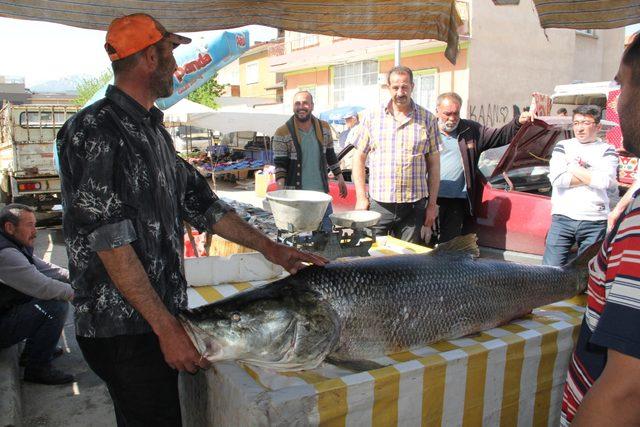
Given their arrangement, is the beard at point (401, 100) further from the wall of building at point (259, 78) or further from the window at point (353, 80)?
the wall of building at point (259, 78)

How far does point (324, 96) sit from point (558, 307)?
2324 centimetres

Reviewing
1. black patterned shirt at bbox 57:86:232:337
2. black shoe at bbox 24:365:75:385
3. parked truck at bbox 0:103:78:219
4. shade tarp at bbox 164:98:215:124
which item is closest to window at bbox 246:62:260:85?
shade tarp at bbox 164:98:215:124

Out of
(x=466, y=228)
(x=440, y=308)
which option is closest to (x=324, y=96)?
(x=466, y=228)

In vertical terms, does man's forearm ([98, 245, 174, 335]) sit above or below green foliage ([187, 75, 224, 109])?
below

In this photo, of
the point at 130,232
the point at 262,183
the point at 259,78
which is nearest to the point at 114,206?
the point at 130,232

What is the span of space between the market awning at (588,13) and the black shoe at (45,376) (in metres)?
3.90

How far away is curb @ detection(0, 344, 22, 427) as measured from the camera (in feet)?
9.73

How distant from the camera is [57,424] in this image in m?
3.27

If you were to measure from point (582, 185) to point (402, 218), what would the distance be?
4.89 ft

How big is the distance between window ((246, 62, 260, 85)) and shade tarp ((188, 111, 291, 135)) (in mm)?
18250

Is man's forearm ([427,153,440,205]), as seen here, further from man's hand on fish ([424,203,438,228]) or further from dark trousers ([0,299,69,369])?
dark trousers ([0,299,69,369])

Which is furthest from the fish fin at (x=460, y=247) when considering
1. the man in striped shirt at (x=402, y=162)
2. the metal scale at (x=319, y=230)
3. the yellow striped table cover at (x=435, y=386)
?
the man in striped shirt at (x=402, y=162)

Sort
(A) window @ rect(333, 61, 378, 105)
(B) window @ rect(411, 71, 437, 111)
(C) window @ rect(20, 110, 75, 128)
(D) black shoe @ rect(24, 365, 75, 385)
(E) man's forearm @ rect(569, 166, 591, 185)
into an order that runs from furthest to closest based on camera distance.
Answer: (A) window @ rect(333, 61, 378, 105) → (B) window @ rect(411, 71, 437, 111) → (C) window @ rect(20, 110, 75, 128) → (E) man's forearm @ rect(569, 166, 591, 185) → (D) black shoe @ rect(24, 365, 75, 385)

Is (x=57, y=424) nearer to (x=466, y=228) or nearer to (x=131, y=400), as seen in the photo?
(x=131, y=400)
